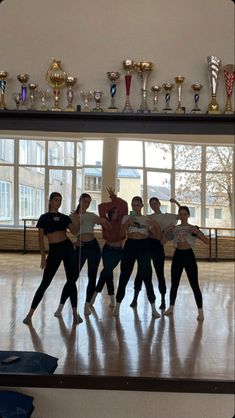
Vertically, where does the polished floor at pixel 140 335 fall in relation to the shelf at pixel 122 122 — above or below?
below

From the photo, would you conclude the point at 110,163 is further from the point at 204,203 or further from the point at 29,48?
the point at 29,48

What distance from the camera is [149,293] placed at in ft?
8.87

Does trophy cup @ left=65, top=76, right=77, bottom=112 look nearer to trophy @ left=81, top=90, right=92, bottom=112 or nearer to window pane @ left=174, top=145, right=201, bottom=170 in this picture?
trophy @ left=81, top=90, right=92, bottom=112

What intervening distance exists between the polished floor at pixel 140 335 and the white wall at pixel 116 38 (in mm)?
1351

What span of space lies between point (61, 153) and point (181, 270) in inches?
48.1

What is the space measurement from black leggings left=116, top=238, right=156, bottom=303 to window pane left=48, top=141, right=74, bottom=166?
29.0 inches

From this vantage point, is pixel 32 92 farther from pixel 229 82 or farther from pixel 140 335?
pixel 140 335

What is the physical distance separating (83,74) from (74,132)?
0.41m

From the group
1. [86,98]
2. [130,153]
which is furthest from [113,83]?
[130,153]

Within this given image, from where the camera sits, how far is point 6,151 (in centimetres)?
278

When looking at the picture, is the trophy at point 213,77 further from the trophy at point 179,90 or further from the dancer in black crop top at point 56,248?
the dancer in black crop top at point 56,248

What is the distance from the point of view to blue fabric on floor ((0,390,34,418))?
7.18 ft

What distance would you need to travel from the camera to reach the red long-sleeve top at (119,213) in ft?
8.73

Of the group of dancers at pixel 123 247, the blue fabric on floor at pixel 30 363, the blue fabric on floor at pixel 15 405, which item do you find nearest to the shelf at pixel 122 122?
the group of dancers at pixel 123 247
